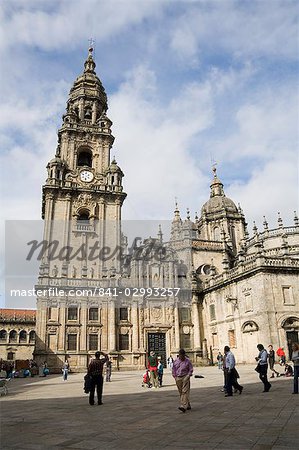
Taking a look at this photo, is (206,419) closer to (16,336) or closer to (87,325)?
(87,325)

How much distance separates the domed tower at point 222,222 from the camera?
53.5 m

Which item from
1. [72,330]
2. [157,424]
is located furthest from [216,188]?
[157,424]

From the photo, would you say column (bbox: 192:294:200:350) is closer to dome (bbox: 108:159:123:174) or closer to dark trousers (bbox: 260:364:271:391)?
dome (bbox: 108:159:123:174)

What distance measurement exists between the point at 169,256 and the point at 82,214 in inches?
449

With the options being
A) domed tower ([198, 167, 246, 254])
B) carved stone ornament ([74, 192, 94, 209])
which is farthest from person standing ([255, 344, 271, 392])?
domed tower ([198, 167, 246, 254])

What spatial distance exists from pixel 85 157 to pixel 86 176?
457 cm

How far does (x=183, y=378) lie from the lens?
1065cm

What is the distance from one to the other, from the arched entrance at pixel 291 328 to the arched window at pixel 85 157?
2993 centimetres

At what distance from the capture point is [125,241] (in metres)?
59.6

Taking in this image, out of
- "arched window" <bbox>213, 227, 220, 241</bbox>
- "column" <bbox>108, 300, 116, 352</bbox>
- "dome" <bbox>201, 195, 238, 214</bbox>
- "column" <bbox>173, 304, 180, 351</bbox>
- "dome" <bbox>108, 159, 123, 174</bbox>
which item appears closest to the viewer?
"column" <bbox>108, 300, 116, 352</bbox>

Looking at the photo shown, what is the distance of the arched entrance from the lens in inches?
1228

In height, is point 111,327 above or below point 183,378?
above

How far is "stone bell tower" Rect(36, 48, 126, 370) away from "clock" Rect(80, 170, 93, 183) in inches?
4.7

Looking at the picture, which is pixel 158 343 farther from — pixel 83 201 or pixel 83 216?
pixel 83 201
